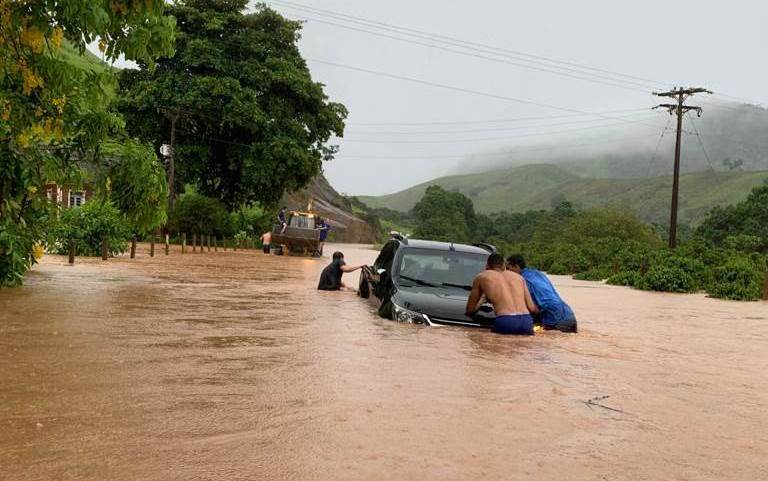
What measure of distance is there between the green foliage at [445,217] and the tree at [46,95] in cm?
8064

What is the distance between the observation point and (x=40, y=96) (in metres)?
12.7

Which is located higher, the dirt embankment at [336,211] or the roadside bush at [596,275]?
the dirt embankment at [336,211]

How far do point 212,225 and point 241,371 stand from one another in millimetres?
35823

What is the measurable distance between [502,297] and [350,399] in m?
4.44

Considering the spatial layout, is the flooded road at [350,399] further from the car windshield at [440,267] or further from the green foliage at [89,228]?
the green foliage at [89,228]

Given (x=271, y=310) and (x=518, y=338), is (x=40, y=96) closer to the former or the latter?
(x=271, y=310)

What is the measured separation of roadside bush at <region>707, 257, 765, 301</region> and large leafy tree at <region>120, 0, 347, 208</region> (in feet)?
71.6

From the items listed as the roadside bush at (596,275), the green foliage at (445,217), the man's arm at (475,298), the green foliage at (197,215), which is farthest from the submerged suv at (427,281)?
the green foliage at (445,217)

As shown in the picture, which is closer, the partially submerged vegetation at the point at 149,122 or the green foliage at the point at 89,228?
the partially submerged vegetation at the point at 149,122

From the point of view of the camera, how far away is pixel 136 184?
13727 millimetres

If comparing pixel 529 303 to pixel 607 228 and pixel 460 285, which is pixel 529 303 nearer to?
pixel 460 285

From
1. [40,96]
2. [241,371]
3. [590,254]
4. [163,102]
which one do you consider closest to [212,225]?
[163,102]

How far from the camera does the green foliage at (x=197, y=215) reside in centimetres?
4166

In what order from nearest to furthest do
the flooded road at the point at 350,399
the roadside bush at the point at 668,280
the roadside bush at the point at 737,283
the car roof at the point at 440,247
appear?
the flooded road at the point at 350,399
the car roof at the point at 440,247
the roadside bush at the point at 737,283
the roadside bush at the point at 668,280
